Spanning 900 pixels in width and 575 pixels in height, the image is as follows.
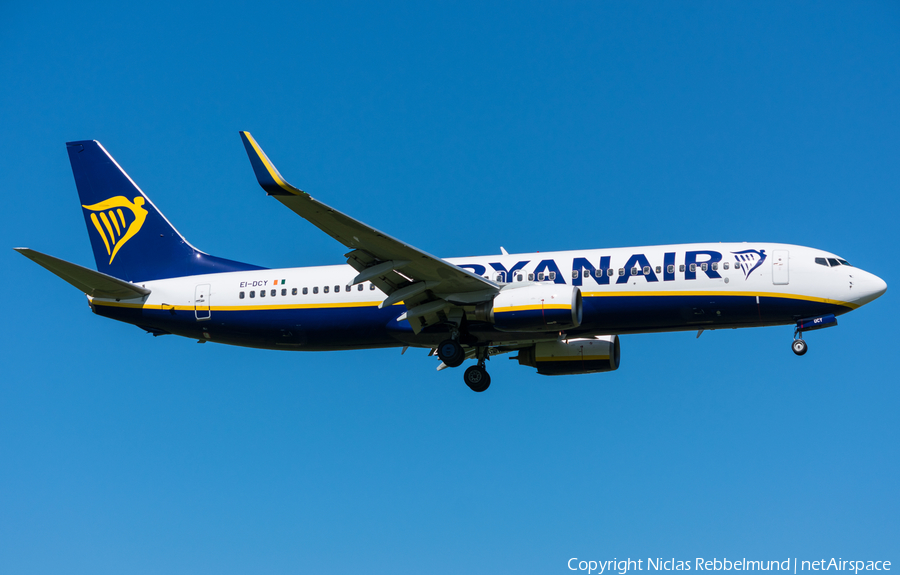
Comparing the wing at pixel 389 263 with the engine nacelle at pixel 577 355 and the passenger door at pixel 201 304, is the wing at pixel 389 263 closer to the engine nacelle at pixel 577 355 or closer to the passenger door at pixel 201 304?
the engine nacelle at pixel 577 355

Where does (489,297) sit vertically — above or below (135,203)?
below

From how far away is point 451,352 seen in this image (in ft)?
103

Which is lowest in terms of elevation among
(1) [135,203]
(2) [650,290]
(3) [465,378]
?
(3) [465,378]

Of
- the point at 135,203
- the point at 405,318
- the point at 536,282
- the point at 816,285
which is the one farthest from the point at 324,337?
the point at 816,285

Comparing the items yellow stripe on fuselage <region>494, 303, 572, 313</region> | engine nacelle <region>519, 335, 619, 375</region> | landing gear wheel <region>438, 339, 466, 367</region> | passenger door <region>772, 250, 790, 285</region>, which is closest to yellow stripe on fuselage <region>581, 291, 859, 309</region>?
passenger door <region>772, 250, 790, 285</region>

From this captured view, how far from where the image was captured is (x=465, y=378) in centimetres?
3453

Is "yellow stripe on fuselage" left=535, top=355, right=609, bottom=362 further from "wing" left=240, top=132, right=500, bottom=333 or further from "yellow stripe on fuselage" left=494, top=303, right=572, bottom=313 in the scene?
"yellow stripe on fuselage" left=494, top=303, right=572, bottom=313

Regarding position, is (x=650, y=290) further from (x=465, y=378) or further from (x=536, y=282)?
(x=465, y=378)

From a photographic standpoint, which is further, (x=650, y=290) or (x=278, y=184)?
(x=650, y=290)

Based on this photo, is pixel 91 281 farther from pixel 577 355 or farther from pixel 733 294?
pixel 733 294

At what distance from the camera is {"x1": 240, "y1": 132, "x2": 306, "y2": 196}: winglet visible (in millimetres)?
23969

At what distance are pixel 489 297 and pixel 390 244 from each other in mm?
4357

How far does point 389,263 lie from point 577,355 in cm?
968

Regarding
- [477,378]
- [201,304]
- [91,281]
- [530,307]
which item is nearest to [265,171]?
[530,307]
